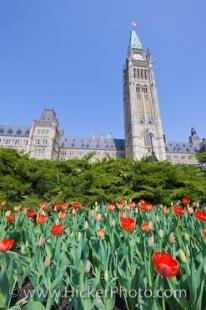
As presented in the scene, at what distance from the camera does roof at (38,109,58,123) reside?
7531 centimetres

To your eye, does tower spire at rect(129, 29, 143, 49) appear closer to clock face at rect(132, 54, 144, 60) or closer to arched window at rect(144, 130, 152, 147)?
clock face at rect(132, 54, 144, 60)

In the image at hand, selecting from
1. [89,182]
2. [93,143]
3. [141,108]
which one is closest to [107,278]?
[89,182]

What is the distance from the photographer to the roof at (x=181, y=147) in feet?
293

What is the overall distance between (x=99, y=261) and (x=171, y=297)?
780 mm

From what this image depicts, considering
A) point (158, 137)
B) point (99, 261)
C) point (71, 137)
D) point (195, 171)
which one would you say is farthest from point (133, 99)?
point (99, 261)

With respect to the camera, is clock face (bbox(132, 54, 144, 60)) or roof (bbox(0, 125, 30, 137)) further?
clock face (bbox(132, 54, 144, 60))

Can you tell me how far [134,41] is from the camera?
93.1m

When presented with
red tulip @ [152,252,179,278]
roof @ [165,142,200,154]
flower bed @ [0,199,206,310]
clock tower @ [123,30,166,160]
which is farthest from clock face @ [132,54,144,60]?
red tulip @ [152,252,179,278]

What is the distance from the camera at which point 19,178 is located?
722cm

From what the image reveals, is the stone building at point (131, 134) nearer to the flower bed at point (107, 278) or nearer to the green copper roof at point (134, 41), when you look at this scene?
the green copper roof at point (134, 41)

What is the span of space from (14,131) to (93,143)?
27195mm

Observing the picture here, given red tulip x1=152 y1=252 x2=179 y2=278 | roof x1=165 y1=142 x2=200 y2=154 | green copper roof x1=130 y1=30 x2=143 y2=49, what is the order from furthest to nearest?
green copper roof x1=130 y1=30 x2=143 y2=49, roof x1=165 y1=142 x2=200 y2=154, red tulip x1=152 y1=252 x2=179 y2=278

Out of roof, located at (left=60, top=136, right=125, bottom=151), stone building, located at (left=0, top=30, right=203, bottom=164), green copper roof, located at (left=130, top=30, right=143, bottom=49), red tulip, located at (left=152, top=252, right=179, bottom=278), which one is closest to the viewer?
red tulip, located at (left=152, top=252, right=179, bottom=278)

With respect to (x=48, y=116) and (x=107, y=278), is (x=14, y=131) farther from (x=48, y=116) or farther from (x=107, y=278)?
(x=107, y=278)
